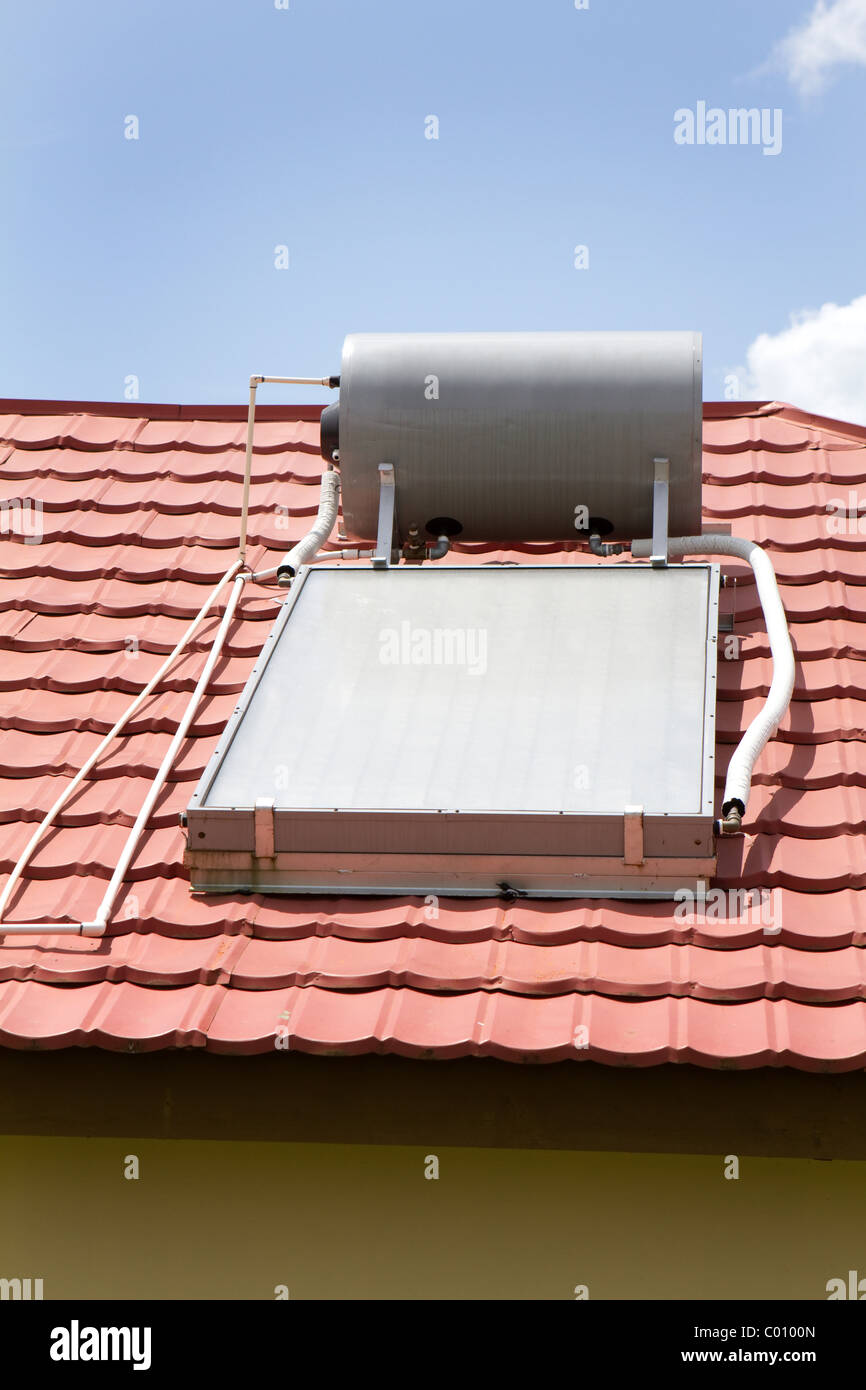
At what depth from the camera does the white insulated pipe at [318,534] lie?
5035mm

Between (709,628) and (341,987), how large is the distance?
1.59 m

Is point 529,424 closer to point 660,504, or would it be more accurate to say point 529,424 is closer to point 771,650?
point 660,504

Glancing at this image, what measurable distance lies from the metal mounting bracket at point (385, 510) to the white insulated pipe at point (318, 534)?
32 centimetres

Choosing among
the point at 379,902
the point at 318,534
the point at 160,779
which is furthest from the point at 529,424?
the point at 379,902

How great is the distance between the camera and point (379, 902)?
149 inches

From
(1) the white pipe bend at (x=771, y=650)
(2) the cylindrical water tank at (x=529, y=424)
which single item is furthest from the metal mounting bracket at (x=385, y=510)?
(1) the white pipe bend at (x=771, y=650)

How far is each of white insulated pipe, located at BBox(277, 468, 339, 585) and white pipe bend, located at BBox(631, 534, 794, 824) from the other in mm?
→ 1118

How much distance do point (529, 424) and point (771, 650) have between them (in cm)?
108

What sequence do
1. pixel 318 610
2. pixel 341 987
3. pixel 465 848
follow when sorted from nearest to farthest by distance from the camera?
pixel 341 987 < pixel 465 848 < pixel 318 610

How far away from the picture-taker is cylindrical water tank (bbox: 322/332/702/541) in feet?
15.6

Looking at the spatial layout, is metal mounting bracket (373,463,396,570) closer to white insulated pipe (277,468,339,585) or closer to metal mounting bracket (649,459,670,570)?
white insulated pipe (277,468,339,585)

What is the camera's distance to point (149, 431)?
6.79m

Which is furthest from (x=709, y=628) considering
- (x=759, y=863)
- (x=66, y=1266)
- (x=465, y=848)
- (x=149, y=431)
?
(x=149, y=431)
